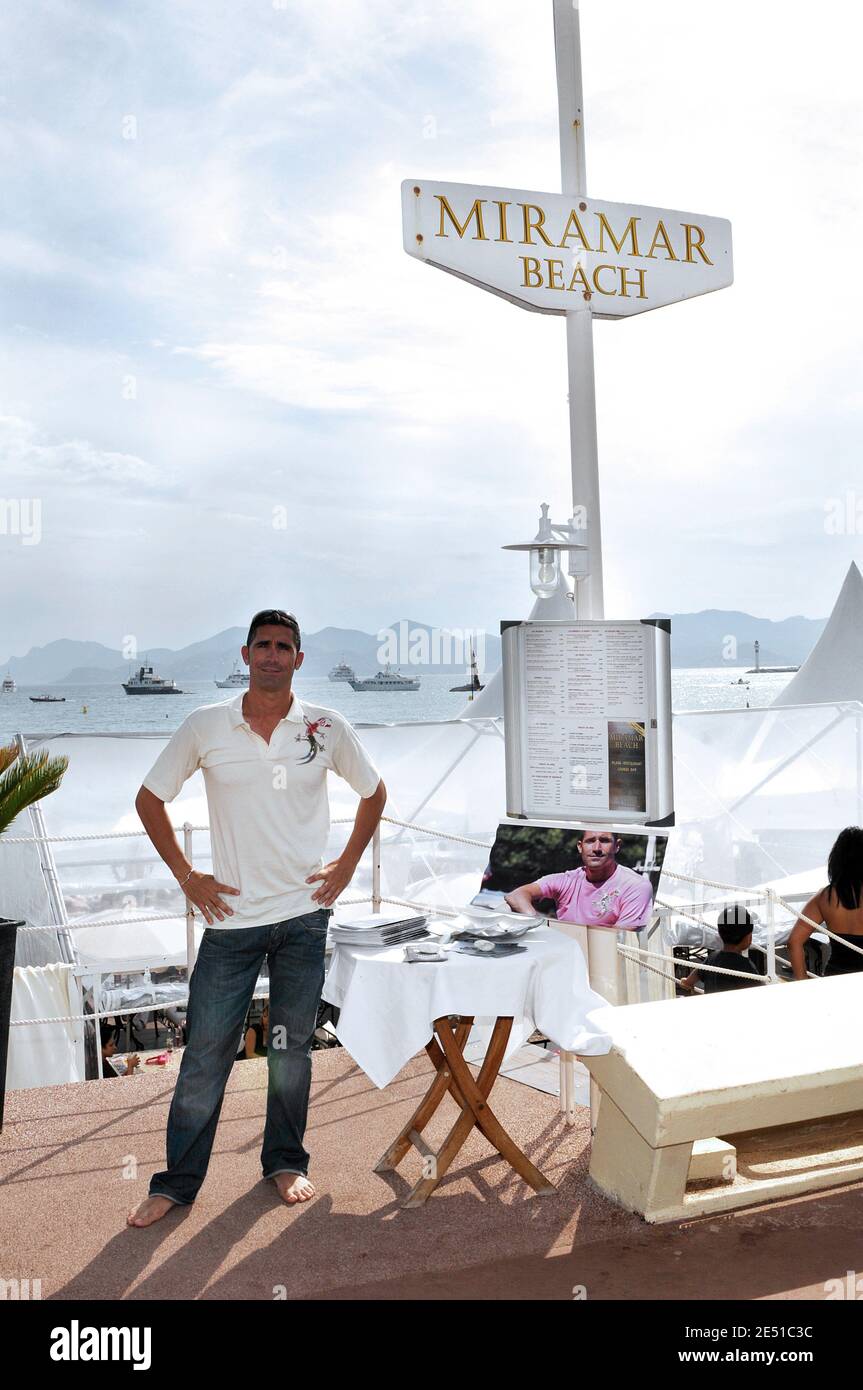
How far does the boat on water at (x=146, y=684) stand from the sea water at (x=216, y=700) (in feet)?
2.36

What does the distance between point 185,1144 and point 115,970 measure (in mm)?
5401

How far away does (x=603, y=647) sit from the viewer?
3814mm

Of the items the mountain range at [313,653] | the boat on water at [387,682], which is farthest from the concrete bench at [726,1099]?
the boat on water at [387,682]

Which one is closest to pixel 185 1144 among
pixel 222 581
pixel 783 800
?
pixel 783 800

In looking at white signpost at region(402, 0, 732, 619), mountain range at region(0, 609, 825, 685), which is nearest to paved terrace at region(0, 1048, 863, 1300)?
white signpost at region(402, 0, 732, 619)

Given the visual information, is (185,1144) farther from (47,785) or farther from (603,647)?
(603,647)

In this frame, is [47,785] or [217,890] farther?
[47,785]

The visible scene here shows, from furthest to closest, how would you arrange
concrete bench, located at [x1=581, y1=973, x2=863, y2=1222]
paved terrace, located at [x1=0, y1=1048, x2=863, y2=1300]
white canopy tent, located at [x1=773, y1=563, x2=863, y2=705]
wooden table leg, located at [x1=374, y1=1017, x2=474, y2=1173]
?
white canopy tent, located at [x1=773, y1=563, x2=863, y2=705], wooden table leg, located at [x1=374, y1=1017, x2=474, y2=1173], concrete bench, located at [x1=581, y1=973, x2=863, y2=1222], paved terrace, located at [x1=0, y1=1048, x2=863, y2=1300]

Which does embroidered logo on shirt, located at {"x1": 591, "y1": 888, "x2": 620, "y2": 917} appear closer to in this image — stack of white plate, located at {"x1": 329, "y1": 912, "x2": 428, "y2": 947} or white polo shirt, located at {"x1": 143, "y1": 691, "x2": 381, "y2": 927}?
stack of white plate, located at {"x1": 329, "y1": 912, "x2": 428, "y2": 947}

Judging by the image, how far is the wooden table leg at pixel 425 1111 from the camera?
134 inches

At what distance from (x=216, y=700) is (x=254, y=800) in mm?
50836

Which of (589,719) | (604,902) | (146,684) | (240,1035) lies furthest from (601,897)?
(146,684)

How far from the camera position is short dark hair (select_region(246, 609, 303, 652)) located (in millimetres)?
3248
